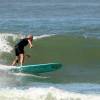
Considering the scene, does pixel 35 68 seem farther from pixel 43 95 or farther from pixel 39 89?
pixel 43 95

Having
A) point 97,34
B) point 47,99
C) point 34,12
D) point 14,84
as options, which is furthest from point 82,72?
point 34,12

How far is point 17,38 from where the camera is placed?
34281mm

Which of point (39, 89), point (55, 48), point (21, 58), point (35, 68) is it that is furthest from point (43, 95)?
point (55, 48)

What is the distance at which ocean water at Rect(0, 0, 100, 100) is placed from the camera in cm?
1823

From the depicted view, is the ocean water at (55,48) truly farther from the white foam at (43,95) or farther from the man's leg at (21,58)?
the man's leg at (21,58)

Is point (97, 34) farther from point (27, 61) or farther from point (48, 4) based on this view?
point (48, 4)

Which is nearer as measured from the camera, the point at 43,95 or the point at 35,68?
the point at 43,95

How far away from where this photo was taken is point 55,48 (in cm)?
3145

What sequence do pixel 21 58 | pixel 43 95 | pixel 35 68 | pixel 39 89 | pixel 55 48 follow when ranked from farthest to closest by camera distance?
pixel 55 48
pixel 21 58
pixel 35 68
pixel 39 89
pixel 43 95

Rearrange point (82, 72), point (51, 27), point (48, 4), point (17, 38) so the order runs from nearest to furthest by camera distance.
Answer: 1. point (82, 72)
2. point (17, 38)
3. point (51, 27)
4. point (48, 4)

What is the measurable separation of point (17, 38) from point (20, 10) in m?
18.3

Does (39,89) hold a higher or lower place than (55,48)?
higher

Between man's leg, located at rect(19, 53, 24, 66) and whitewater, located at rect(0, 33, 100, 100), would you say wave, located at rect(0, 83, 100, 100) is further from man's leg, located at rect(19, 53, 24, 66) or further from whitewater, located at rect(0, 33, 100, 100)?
man's leg, located at rect(19, 53, 24, 66)

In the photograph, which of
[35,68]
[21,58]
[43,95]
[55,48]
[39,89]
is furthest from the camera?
[55,48]
